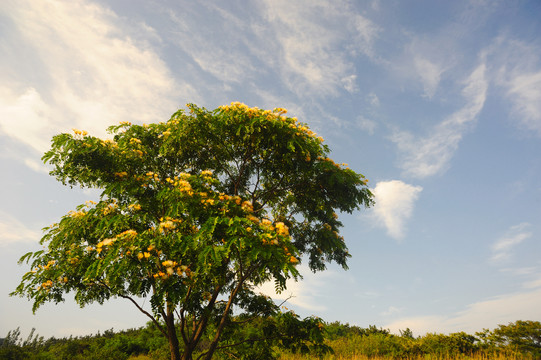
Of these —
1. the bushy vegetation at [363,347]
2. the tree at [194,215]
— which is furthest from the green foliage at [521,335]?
the tree at [194,215]

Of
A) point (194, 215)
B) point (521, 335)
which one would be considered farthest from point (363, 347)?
point (194, 215)

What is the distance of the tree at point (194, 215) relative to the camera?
7.30 m

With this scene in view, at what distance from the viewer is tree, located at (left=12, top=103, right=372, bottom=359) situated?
7.30m

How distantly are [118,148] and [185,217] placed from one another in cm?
386

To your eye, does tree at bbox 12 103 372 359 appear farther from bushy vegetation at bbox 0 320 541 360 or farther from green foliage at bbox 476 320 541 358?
green foliage at bbox 476 320 541 358

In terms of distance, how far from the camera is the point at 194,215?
8.02m

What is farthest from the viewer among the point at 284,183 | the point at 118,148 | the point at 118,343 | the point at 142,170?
the point at 118,343

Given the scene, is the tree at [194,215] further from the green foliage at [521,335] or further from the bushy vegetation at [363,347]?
the green foliage at [521,335]

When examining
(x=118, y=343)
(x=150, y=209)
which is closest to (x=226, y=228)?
(x=150, y=209)

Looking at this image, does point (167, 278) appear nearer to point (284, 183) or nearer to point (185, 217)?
point (185, 217)

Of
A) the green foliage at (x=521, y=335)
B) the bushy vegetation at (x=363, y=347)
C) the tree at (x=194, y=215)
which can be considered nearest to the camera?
the tree at (x=194, y=215)

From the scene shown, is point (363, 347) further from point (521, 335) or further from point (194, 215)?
point (194, 215)

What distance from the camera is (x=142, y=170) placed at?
446 inches

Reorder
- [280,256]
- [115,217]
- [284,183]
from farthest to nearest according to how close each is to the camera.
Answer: [284,183]
[115,217]
[280,256]
